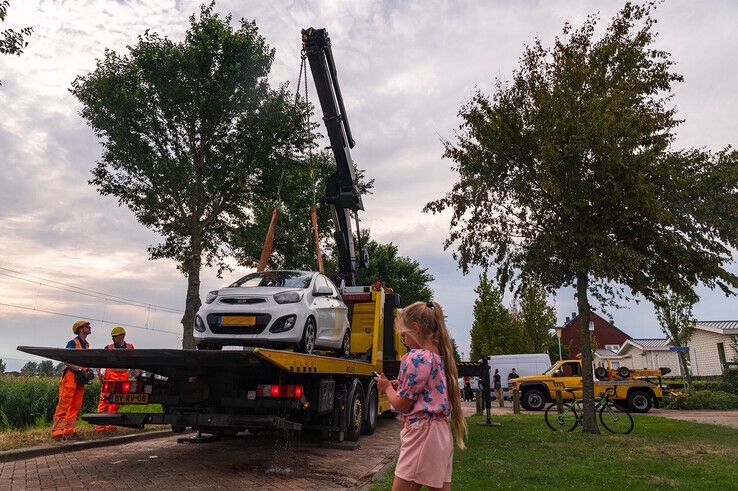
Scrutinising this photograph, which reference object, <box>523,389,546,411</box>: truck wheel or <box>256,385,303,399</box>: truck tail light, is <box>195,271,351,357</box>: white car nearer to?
<box>256,385,303,399</box>: truck tail light

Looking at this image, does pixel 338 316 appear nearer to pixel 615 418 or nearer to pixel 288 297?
pixel 288 297

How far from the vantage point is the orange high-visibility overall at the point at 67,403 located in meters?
9.20

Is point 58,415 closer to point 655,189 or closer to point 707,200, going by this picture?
point 655,189

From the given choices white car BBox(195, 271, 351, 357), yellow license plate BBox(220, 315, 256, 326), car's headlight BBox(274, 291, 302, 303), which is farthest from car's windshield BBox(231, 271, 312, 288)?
yellow license plate BBox(220, 315, 256, 326)

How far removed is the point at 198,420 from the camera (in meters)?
7.35

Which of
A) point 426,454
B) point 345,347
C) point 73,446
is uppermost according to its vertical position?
point 345,347

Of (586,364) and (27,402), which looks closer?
(27,402)

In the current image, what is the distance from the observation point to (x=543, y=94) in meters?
12.6

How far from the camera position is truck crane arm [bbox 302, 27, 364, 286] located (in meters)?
12.1

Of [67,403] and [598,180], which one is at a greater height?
[598,180]

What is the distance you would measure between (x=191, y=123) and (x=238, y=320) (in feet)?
43.4

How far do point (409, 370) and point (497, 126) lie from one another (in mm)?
10920

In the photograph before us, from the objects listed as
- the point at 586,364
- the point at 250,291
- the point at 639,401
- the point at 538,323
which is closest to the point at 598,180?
the point at 586,364

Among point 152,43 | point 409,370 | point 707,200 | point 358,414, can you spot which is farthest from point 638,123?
point 152,43
